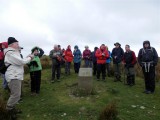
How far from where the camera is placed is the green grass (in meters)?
8.52

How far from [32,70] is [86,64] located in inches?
258

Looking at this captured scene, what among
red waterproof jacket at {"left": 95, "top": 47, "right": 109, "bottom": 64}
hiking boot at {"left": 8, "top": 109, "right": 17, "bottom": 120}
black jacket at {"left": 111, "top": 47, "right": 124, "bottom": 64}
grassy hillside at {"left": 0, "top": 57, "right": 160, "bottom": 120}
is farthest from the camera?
black jacket at {"left": 111, "top": 47, "right": 124, "bottom": 64}

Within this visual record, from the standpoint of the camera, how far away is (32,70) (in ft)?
35.7

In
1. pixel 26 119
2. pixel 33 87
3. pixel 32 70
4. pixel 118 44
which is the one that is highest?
pixel 118 44

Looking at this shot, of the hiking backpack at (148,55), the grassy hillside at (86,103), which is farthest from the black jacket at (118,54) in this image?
the hiking backpack at (148,55)

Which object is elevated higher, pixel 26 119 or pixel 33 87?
pixel 33 87

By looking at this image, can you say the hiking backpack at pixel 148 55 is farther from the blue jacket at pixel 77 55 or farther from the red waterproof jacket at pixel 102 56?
the blue jacket at pixel 77 55

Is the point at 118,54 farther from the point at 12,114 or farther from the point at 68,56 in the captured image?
the point at 12,114

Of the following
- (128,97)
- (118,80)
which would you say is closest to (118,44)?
(118,80)

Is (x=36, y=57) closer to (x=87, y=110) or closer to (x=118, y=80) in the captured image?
(x=87, y=110)

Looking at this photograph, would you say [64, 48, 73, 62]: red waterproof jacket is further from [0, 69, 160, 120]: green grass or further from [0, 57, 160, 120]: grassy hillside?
[0, 69, 160, 120]: green grass

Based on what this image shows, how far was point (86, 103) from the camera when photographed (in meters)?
9.53

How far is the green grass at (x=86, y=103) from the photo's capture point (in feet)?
28.0

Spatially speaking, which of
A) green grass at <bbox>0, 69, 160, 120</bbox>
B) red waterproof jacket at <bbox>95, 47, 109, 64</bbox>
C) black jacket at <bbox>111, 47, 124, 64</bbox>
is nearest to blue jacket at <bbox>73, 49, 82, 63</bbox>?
red waterproof jacket at <bbox>95, 47, 109, 64</bbox>
